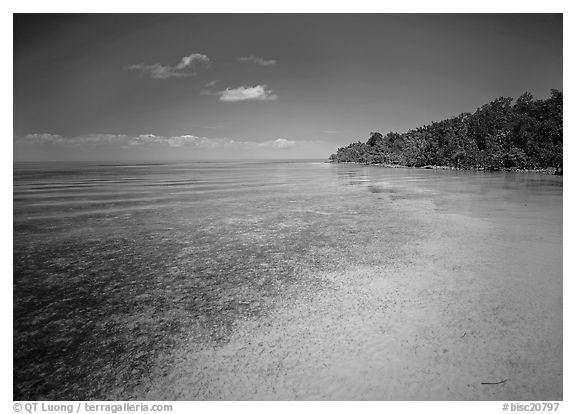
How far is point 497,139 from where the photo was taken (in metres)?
31.3

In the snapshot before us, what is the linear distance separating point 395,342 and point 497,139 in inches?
1371

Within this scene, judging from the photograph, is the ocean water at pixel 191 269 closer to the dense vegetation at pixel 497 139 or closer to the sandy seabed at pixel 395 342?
the sandy seabed at pixel 395 342

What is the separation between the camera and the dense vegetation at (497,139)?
→ 25953 millimetres

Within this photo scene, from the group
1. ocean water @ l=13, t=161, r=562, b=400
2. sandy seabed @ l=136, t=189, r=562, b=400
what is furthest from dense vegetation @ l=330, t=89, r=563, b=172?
sandy seabed @ l=136, t=189, r=562, b=400

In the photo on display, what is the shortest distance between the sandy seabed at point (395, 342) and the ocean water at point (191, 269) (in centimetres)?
5

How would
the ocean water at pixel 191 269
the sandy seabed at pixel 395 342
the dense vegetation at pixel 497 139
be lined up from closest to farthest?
the sandy seabed at pixel 395 342, the ocean water at pixel 191 269, the dense vegetation at pixel 497 139

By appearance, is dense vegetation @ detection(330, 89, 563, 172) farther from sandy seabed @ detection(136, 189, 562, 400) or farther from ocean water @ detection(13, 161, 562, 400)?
sandy seabed @ detection(136, 189, 562, 400)

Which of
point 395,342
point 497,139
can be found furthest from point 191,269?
point 497,139

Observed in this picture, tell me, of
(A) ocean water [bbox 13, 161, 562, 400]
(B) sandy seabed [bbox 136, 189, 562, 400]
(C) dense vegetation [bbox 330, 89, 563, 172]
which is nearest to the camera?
(B) sandy seabed [bbox 136, 189, 562, 400]

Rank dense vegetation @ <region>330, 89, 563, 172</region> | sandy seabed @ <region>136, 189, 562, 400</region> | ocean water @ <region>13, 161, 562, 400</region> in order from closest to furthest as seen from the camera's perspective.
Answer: sandy seabed @ <region>136, 189, 562, 400</region>, ocean water @ <region>13, 161, 562, 400</region>, dense vegetation @ <region>330, 89, 563, 172</region>

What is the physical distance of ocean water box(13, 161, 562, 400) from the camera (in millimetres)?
2574

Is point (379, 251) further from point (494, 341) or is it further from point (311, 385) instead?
point (311, 385)

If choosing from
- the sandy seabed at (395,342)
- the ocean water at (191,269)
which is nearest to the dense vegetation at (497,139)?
the ocean water at (191,269)

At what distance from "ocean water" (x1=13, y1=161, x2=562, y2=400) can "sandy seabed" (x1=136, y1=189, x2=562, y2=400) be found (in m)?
0.05
